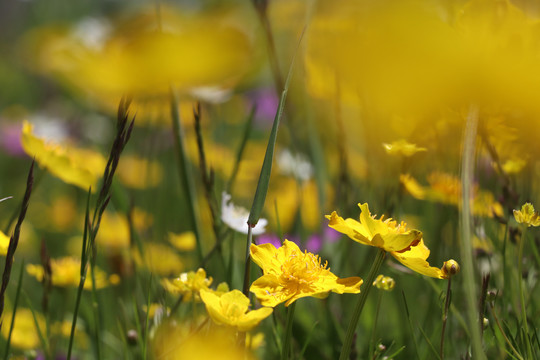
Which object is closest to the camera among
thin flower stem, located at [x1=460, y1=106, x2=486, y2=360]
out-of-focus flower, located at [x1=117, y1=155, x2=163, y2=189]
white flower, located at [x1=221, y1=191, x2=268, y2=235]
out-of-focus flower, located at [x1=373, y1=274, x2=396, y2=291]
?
thin flower stem, located at [x1=460, y1=106, x2=486, y2=360]

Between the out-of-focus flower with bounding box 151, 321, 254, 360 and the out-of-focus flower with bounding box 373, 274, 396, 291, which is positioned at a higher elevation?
the out-of-focus flower with bounding box 373, 274, 396, 291

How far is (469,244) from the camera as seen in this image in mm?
310

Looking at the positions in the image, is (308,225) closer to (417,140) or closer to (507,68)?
(417,140)

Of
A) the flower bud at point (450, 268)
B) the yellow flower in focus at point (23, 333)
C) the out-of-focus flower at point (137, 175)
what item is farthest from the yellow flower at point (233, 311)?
the out-of-focus flower at point (137, 175)

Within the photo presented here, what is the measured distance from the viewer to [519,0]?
0.43m

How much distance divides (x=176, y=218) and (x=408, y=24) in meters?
0.99

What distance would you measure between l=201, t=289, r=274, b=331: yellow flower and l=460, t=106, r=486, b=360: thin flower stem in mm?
102

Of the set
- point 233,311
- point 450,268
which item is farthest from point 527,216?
point 233,311

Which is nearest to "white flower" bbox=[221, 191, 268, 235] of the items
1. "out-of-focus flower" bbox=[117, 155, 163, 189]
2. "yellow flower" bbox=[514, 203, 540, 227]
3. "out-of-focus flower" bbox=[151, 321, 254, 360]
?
"out-of-focus flower" bbox=[151, 321, 254, 360]

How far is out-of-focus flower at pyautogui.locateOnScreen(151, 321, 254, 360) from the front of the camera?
0.36 metres

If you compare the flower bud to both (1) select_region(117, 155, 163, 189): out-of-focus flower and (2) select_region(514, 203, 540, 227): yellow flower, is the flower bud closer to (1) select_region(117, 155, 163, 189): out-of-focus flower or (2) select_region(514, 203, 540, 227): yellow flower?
(2) select_region(514, 203, 540, 227): yellow flower

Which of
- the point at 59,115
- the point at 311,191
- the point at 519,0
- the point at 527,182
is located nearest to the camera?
the point at 519,0

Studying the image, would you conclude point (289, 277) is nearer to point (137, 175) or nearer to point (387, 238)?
point (387, 238)

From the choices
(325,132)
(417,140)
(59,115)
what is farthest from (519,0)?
(59,115)
